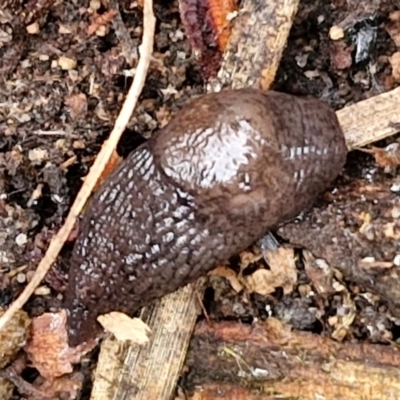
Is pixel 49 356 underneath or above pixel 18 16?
underneath

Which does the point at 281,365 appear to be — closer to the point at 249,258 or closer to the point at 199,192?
the point at 249,258

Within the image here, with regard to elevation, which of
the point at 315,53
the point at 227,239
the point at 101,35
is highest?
the point at 101,35

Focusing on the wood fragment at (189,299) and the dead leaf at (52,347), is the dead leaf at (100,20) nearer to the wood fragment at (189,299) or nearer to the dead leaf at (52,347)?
the wood fragment at (189,299)

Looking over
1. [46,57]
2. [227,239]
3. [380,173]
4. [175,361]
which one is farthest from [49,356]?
[380,173]

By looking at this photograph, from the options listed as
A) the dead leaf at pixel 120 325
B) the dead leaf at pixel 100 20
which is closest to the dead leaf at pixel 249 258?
the dead leaf at pixel 120 325

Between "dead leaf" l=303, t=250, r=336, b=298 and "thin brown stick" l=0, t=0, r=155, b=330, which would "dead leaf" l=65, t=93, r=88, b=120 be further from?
"dead leaf" l=303, t=250, r=336, b=298

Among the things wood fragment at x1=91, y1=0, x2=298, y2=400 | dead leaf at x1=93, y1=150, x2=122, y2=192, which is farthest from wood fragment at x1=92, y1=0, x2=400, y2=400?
dead leaf at x1=93, y1=150, x2=122, y2=192

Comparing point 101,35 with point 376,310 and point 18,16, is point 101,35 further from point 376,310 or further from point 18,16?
point 376,310

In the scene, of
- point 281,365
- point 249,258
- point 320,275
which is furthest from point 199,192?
point 281,365

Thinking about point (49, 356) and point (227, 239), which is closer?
point (227, 239)
